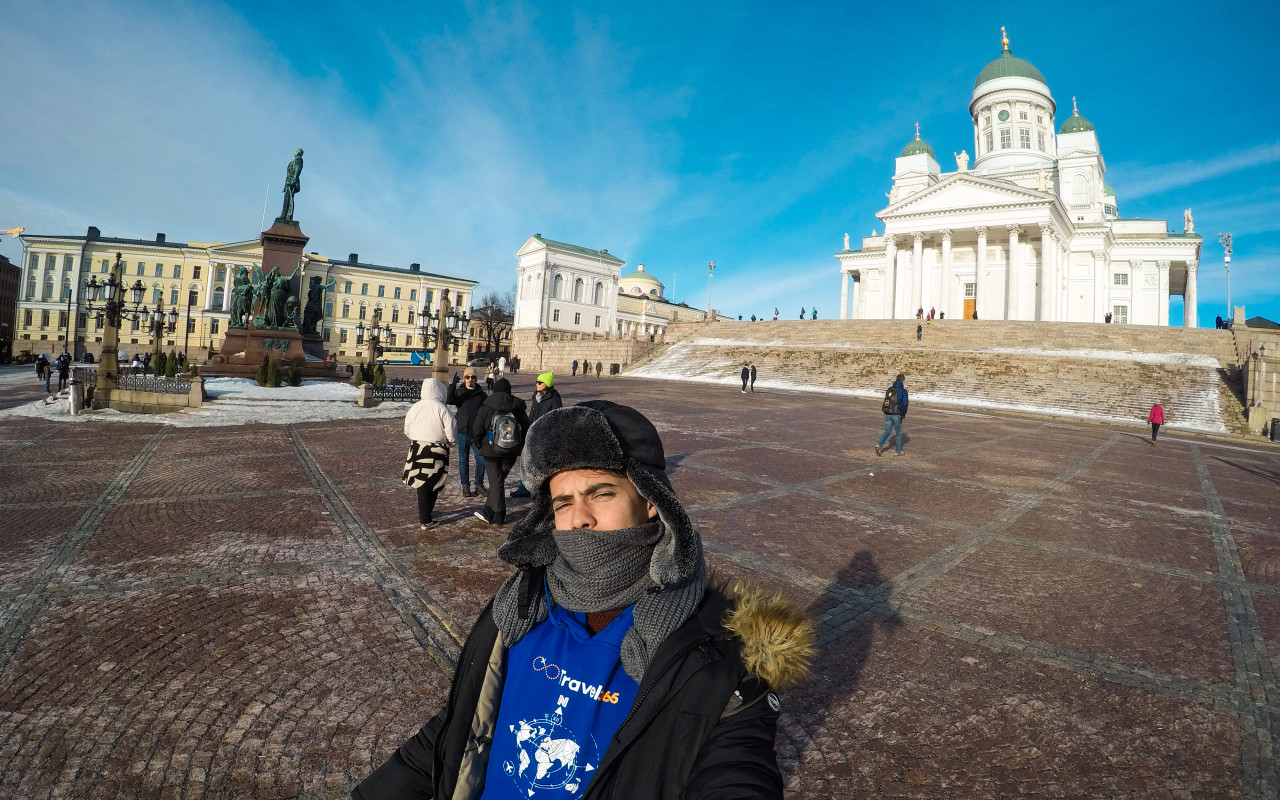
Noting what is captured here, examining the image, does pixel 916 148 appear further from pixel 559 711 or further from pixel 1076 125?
pixel 559 711

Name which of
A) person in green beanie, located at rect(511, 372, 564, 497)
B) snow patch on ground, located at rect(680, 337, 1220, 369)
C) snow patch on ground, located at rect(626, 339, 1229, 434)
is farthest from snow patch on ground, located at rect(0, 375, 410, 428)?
snow patch on ground, located at rect(680, 337, 1220, 369)

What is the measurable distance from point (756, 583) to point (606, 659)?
11.4 ft

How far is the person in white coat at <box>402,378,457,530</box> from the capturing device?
5824mm

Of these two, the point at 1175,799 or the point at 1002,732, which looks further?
the point at 1002,732

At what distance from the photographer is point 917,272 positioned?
2106 inches

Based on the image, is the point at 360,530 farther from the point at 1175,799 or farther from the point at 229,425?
the point at 229,425

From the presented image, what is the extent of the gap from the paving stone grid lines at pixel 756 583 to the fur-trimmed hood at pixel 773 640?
1.64m

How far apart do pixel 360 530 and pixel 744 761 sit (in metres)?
5.40

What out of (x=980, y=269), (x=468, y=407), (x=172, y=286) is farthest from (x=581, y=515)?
(x=172, y=286)

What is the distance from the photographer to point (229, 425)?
41.5 ft

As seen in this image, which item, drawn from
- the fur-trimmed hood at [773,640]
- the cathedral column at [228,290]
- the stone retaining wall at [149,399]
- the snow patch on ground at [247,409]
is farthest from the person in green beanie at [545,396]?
the cathedral column at [228,290]

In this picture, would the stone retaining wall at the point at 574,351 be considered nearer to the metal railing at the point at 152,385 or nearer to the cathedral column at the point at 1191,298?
the metal railing at the point at 152,385

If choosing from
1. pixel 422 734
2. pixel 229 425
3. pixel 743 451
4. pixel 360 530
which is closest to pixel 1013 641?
pixel 422 734

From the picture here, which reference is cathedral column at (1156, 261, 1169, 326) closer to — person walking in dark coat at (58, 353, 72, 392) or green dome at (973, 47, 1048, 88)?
green dome at (973, 47, 1048, 88)
